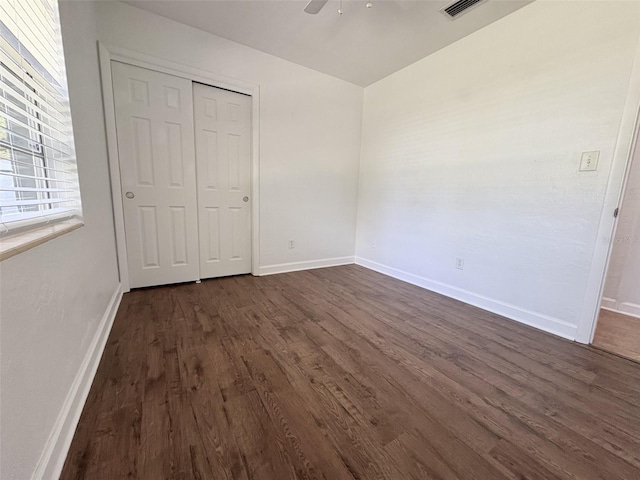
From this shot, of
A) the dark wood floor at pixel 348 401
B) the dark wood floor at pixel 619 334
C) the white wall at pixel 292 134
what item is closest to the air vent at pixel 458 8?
the white wall at pixel 292 134

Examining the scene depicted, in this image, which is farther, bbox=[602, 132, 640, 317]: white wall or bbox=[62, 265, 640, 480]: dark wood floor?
bbox=[602, 132, 640, 317]: white wall

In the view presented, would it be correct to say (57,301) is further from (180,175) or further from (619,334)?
(619,334)

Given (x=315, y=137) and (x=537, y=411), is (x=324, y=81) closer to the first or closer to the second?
(x=315, y=137)

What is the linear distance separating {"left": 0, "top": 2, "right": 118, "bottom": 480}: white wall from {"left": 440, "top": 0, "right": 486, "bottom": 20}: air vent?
2423 millimetres

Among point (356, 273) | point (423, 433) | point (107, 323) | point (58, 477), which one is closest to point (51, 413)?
point (58, 477)

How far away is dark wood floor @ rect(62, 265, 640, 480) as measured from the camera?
2.98 ft

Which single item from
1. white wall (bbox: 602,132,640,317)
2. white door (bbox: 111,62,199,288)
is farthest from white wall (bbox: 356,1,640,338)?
white door (bbox: 111,62,199,288)

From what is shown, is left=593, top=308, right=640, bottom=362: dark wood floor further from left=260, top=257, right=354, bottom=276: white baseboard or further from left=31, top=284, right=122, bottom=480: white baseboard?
left=31, top=284, right=122, bottom=480: white baseboard

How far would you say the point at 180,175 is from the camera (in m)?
2.46

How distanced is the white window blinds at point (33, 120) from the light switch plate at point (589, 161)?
2.89 m

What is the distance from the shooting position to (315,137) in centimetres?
314

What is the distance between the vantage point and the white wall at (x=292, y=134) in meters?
2.25

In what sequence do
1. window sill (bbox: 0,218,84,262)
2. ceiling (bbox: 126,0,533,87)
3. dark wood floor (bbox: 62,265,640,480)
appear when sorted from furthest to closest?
ceiling (bbox: 126,0,533,87), dark wood floor (bbox: 62,265,640,480), window sill (bbox: 0,218,84,262)

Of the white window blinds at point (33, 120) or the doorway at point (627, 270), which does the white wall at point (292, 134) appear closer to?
the white window blinds at point (33, 120)
